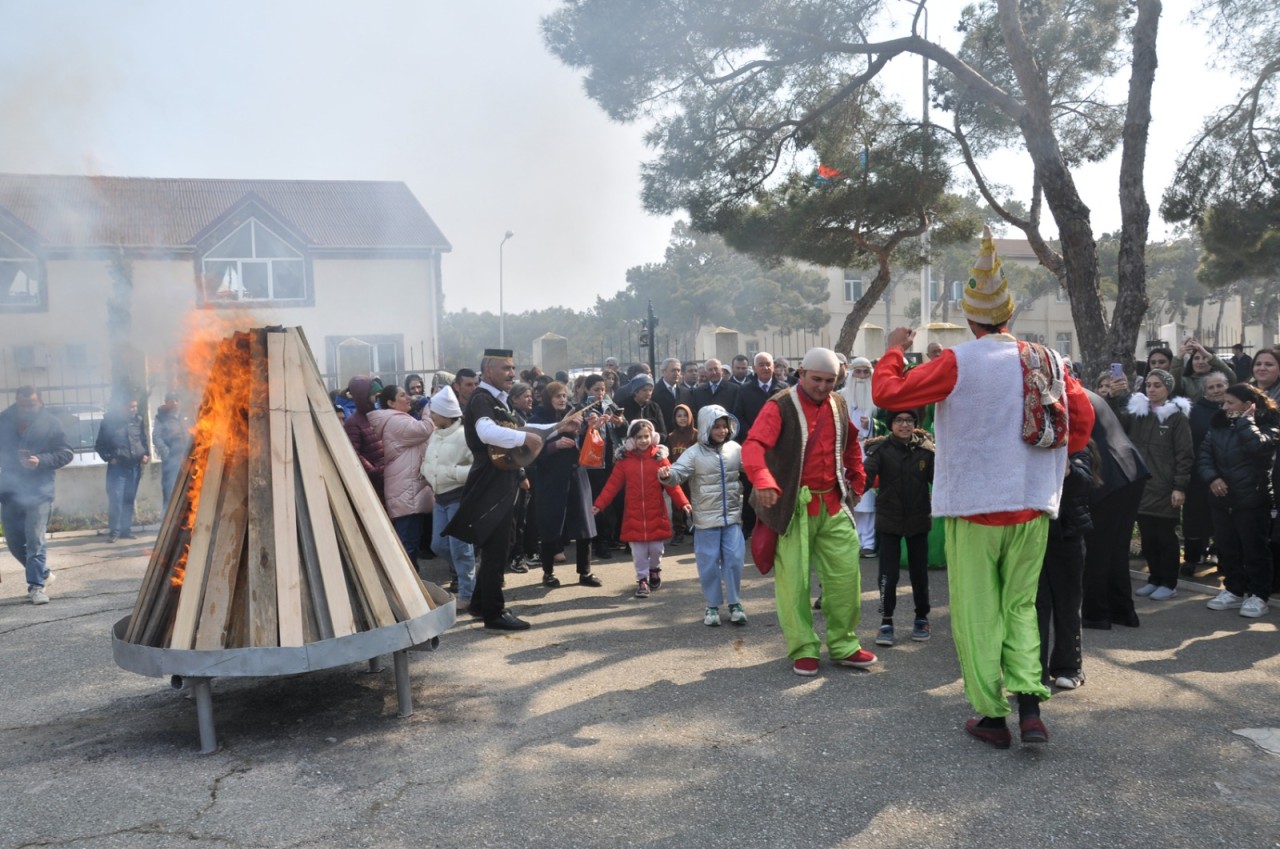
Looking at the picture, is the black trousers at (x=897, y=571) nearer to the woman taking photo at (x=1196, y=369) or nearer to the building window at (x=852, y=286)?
the woman taking photo at (x=1196, y=369)

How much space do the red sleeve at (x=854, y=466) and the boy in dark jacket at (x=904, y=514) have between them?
0.60m

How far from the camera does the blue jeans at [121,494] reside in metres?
12.3

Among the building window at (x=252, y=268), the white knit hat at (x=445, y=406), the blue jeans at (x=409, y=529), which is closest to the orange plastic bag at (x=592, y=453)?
the white knit hat at (x=445, y=406)

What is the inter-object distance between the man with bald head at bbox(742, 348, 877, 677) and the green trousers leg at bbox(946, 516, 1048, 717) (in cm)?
130

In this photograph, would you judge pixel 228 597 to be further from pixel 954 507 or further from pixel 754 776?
pixel 954 507

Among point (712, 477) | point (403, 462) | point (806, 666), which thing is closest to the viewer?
point (806, 666)

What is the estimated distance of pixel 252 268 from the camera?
13.3 metres

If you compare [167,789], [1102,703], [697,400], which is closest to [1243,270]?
[697,400]

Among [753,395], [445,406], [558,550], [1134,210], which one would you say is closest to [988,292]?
[445,406]

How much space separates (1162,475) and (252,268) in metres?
10.7

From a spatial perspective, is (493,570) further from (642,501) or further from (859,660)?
(859,660)

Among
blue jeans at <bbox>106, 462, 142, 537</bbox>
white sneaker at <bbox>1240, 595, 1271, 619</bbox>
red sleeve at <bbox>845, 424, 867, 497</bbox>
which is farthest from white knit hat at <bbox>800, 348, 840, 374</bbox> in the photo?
blue jeans at <bbox>106, 462, 142, 537</bbox>

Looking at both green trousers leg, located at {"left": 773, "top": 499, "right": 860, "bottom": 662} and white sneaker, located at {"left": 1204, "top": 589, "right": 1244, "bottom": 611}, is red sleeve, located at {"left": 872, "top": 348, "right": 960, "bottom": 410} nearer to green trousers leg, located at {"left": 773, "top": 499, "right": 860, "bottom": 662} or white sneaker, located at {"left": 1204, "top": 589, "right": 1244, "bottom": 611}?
green trousers leg, located at {"left": 773, "top": 499, "right": 860, "bottom": 662}

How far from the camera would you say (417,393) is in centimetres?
1267
